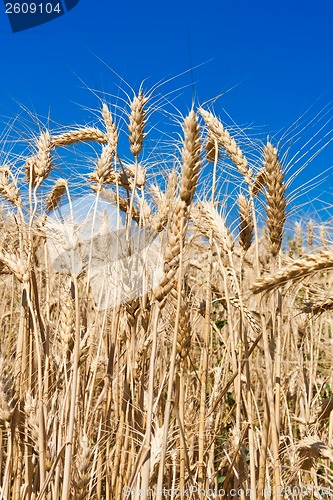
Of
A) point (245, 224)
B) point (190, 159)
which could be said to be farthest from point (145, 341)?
point (190, 159)

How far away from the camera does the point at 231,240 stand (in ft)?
6.93

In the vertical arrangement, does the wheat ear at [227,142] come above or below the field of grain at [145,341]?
above

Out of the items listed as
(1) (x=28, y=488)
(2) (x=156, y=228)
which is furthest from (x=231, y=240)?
(1) (x=28, y=488)

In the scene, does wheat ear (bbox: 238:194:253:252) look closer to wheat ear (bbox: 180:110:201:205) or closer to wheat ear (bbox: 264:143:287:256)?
wheat ear (bbox: 264:143:287:256)

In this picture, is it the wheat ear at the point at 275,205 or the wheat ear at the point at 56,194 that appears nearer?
the wheat ear at the point at 275,205

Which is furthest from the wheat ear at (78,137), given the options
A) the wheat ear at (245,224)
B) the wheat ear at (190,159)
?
the wheat ear at (190,159)

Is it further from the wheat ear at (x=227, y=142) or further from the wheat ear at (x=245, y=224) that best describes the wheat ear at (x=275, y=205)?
the wheat ear at (x=245, y=224)

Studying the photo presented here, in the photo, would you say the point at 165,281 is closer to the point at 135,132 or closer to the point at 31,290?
the point at 31,290

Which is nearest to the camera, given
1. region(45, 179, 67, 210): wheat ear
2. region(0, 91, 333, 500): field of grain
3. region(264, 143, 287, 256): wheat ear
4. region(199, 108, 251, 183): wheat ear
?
region(0, 91, 333, 500): field of grain

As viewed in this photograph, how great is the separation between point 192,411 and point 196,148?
3.98ft

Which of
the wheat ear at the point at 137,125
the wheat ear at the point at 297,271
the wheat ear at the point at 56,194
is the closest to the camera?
the wheat ear at the point at 297,271
